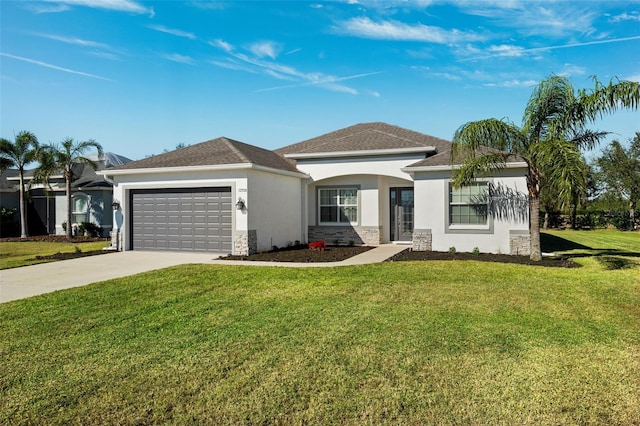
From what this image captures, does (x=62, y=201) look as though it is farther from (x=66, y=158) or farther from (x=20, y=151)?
(x=66, y=158)

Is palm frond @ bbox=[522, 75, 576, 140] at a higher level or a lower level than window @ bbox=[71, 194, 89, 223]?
higher

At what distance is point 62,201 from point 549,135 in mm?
24380

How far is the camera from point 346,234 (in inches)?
704

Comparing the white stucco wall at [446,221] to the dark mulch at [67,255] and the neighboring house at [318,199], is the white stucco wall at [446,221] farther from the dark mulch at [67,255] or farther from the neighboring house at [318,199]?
the dark mulch at [67,255]

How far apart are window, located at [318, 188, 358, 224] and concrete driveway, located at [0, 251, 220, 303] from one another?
5.74 metres

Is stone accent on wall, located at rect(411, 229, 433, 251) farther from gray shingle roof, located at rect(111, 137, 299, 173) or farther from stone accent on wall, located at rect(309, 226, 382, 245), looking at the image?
gray shingle roof, located at rect(111, 137, 299, 173)

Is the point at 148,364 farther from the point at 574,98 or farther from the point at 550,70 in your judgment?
the point at 550,70

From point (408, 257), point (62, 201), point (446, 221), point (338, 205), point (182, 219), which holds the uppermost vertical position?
point (62, 201)

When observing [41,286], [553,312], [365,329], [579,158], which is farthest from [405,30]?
[41,286]

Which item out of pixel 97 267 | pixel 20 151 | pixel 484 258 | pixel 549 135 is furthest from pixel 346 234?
pixel 20 151

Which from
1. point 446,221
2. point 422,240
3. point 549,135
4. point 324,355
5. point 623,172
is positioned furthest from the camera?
point 623,172

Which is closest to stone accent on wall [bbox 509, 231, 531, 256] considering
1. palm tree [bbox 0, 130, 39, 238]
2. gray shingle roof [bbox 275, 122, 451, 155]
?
gray shingle roof [bbox 275, 122, 451, 155]

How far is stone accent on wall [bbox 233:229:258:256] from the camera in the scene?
45.7 ft

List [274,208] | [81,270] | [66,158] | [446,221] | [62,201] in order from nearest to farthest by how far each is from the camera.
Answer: [81,270], [446,221], [274,208], [66,158], [62,201]
